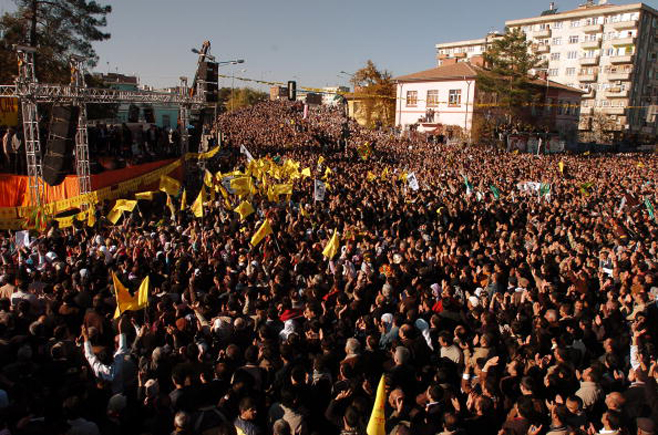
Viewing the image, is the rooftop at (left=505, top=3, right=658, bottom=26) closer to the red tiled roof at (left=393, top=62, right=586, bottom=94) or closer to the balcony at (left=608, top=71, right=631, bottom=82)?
the balcony at (left=608, top=71, right=631, bottom=82)

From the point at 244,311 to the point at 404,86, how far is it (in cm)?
4633

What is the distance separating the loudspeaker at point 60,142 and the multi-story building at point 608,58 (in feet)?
200

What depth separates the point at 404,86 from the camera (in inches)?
1934

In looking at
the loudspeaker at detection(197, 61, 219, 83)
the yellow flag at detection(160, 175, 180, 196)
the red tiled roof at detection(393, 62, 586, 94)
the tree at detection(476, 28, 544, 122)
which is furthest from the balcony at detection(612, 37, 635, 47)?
the yellow flag at detection(160, 175, 180, 196)

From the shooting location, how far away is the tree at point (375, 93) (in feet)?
171

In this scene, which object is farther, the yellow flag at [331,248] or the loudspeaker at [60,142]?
the loudspeaker at [60,142]

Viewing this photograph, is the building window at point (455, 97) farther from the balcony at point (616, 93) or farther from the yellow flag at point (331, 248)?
the yellow flag at point (331, 248)

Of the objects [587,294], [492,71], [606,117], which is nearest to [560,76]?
[606,117]

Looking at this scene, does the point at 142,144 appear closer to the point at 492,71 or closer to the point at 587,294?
the point at 587,294

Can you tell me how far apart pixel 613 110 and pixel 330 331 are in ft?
234

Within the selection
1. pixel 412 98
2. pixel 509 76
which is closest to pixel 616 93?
pixel 509 76

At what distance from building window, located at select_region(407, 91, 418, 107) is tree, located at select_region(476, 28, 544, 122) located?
22.5 feet

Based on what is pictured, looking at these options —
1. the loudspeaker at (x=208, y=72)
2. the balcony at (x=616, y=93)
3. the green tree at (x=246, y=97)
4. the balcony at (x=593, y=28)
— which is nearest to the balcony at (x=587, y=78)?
the balcony at (x=616, y=93)

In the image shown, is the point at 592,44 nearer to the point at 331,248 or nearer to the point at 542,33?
the point at 542,33
